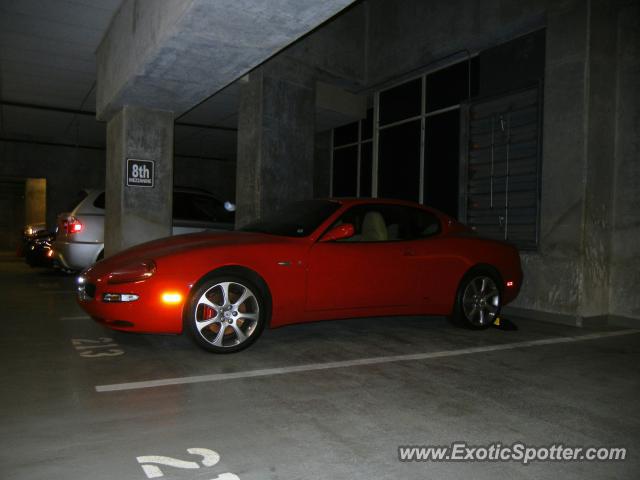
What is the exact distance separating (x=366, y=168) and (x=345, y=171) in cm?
97

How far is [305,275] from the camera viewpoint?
5273mm

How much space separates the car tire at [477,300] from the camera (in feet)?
20.8

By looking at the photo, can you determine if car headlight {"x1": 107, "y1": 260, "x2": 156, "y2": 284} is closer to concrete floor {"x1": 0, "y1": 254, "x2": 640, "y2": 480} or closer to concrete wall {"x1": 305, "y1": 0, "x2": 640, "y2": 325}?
concrete floor {"x1": 0, "y1": 254, "x2": 640, "y2": 480}

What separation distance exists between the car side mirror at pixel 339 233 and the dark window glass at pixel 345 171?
8.79 metres

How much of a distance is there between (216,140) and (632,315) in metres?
14.2

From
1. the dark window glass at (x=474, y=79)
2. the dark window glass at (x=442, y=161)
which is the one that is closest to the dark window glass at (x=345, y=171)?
the dark window glass at (x=442, y=161)

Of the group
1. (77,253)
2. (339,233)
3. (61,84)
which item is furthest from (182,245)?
(61,84)

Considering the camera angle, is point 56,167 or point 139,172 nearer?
point 139,172

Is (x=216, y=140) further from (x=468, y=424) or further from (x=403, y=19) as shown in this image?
(x=468, y=424)

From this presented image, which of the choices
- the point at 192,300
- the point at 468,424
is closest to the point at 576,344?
the point at 468,424

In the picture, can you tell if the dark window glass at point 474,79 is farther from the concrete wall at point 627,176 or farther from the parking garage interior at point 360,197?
the concrete wall at point 627,176

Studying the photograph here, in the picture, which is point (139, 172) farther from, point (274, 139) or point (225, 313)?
point (225, 313)

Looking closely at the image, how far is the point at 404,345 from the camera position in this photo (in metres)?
5.58

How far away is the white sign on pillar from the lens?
8.87 m
